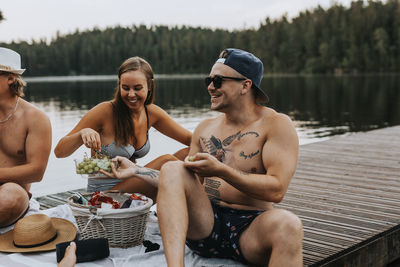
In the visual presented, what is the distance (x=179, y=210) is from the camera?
2805 mm

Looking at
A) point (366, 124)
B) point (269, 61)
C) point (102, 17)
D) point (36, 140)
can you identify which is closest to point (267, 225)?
point (36, 140)

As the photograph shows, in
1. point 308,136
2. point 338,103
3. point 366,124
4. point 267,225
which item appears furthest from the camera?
point 338,103

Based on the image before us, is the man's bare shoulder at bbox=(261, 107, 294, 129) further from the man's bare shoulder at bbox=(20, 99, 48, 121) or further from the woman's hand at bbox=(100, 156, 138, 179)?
the man's bare shoulder at bbox=(20, 99, 48, 121)

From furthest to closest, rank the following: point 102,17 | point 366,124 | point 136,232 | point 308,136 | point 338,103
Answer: point 102,17, point 338,103, point 366,124, point 308,136, point 136,232

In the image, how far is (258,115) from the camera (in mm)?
3227

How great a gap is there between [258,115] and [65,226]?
1.95 metres

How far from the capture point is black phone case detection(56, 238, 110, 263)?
10.7ft

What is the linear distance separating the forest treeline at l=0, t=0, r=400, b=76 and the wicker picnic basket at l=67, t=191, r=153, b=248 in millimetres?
91104

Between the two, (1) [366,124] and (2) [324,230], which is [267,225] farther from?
(1) [366,124]

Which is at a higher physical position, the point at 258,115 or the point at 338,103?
the point at 258,115

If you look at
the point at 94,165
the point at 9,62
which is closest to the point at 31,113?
the point at 9,62

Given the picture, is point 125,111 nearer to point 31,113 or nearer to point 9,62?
point 31,113

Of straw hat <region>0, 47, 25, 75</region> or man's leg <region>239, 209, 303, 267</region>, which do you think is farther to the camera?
straw hat <region>0, 47, 25, 75</region>

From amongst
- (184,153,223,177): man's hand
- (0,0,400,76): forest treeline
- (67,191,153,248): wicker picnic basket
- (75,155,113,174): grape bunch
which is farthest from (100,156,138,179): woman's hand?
(0,0,400,76): forest treeline
